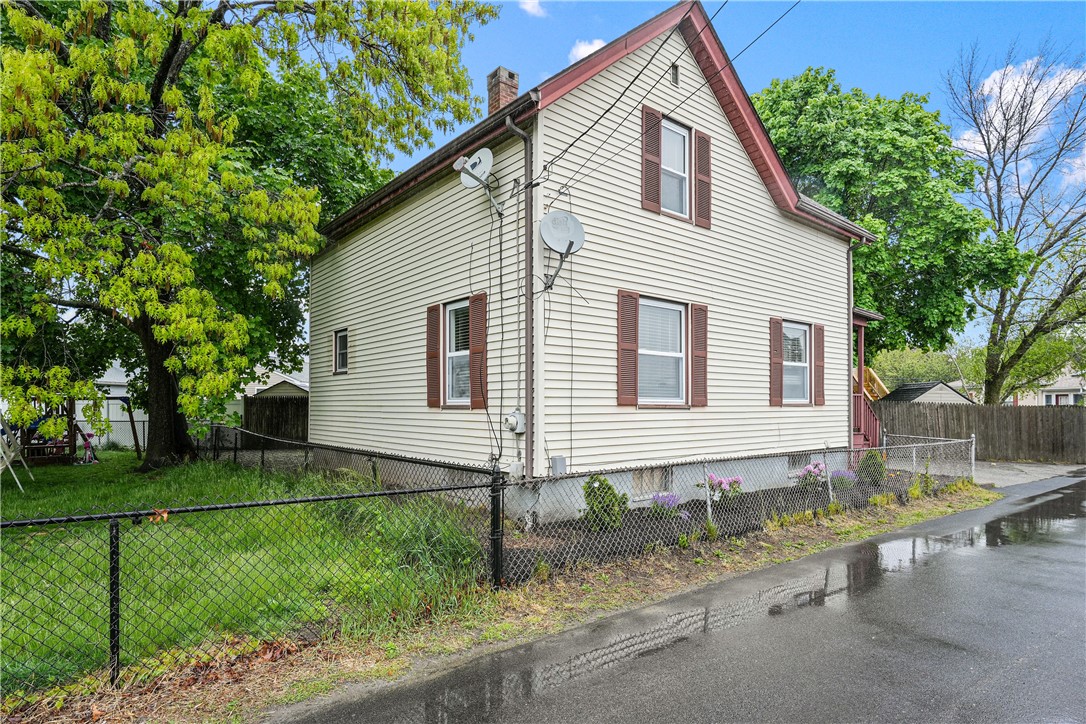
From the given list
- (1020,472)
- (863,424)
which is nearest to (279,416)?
(863,424)

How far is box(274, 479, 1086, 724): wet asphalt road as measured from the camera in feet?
10.8

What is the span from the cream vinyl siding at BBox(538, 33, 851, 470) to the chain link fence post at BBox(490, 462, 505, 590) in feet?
6.62

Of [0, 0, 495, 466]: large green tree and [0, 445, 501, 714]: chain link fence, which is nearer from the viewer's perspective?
[0, 445, 501, 714]: chain link fence

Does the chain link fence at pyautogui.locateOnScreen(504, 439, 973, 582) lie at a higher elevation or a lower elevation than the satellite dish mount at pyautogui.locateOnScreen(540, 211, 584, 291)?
lower

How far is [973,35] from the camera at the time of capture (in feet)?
73.5

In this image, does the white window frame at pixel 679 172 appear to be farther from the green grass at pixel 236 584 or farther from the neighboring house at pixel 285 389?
the neighboring house at pixel 285 389

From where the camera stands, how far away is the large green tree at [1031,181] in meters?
21.2

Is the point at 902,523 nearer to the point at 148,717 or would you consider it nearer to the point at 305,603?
the point at 305,603

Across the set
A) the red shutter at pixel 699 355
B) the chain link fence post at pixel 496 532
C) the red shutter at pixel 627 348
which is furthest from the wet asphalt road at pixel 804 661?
the red shutter at pixel 699 355

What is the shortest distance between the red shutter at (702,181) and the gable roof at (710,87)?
1041 mm

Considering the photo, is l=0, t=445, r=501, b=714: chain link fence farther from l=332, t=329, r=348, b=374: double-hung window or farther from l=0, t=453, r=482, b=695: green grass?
l=332, t=329, r=348, b=374: double-hung window

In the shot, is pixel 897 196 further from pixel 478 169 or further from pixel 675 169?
pixel 478 169

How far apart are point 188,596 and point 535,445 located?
3.71 metres

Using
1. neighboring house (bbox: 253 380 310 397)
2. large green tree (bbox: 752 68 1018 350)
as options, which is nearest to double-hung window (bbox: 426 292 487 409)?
large green tree (bbox: 752 68 1018 350)
